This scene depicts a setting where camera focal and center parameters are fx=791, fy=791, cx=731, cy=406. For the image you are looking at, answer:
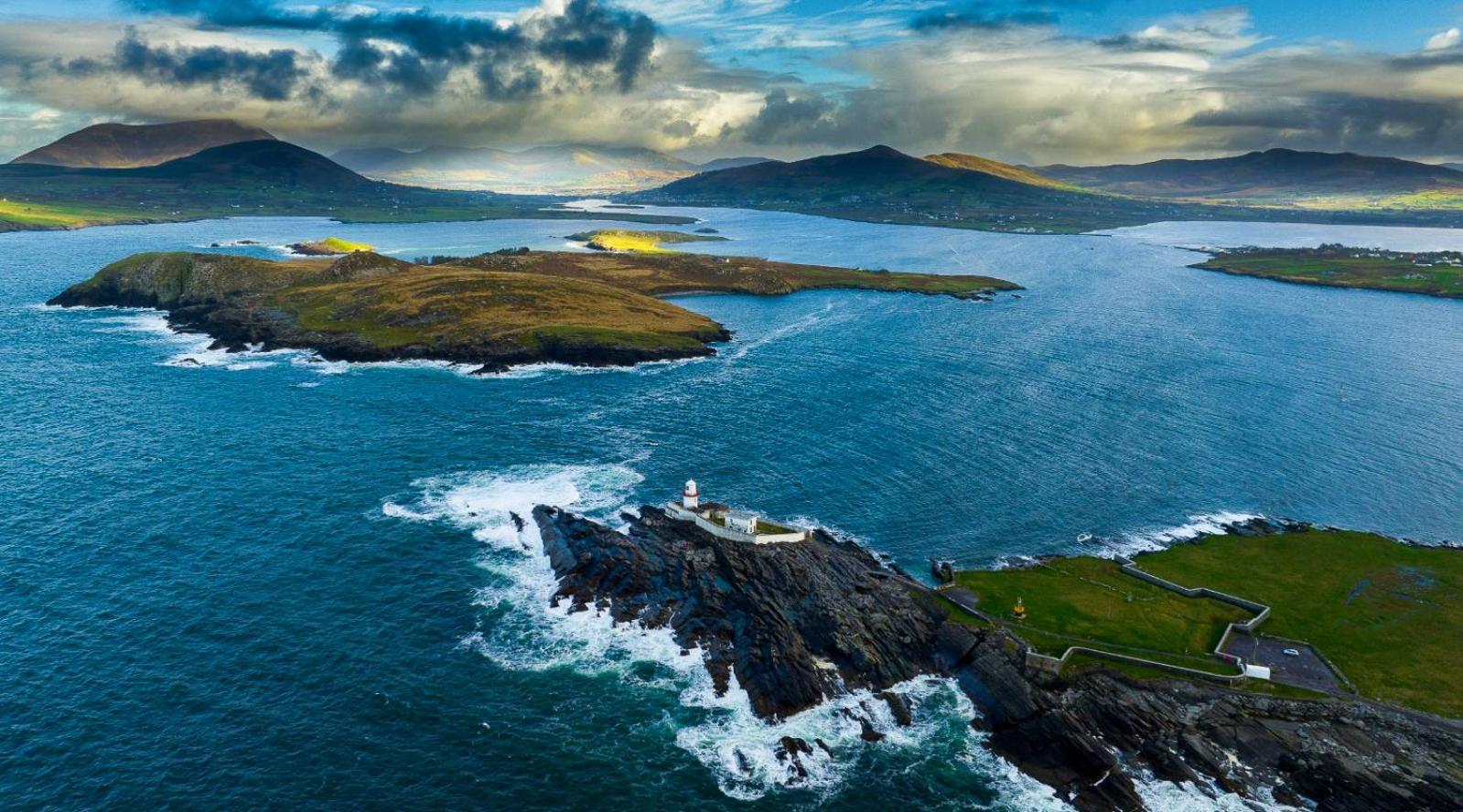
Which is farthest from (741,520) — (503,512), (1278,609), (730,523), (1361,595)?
(1361,595)

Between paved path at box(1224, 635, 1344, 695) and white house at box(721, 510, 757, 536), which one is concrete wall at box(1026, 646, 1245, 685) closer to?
paved path at box(1224, 635, 1344, 695)

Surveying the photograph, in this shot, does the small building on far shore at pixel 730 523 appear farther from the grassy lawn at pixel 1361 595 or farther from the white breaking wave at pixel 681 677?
the grassy lawn at pixel 1361 595

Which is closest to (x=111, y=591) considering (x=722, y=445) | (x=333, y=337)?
(x=722, y=445)

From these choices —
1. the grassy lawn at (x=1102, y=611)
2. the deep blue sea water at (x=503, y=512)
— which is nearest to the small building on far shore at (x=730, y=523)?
the deep blue sea water at (x=503, y=512)

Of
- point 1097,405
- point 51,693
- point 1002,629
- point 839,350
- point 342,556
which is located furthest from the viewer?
point 839,350

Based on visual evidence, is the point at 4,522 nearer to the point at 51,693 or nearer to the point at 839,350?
the point at 51,693

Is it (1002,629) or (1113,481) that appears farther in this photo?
(1113,481)
